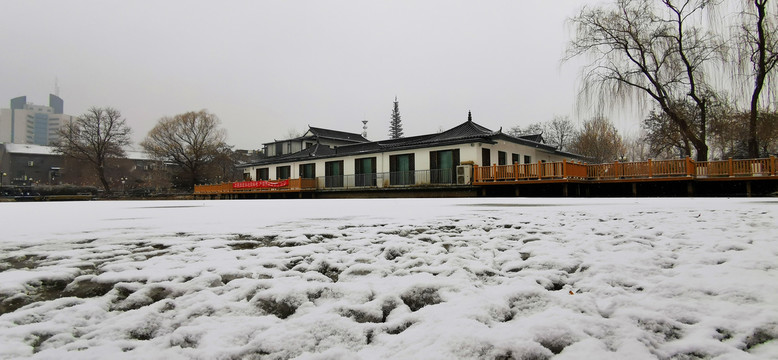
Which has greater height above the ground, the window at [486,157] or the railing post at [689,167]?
the window at [486,157]

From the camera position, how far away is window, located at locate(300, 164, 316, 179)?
25.9 meters

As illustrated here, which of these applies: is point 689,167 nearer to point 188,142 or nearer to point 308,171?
point 308,171

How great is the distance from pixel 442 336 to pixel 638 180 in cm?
1607

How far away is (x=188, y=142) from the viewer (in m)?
39.2

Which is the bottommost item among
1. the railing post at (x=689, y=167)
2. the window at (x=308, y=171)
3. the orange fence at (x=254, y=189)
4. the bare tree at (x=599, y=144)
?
the orange fence at (x=254, y=189)

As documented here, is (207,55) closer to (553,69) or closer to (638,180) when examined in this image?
(553,69)

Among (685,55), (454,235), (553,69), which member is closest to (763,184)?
(685,55)

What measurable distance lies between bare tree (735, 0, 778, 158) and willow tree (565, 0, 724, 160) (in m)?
2.59

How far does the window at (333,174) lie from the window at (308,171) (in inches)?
53.1

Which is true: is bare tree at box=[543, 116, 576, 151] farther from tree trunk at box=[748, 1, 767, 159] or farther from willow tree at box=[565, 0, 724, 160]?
tree trunk at box=[748, 1, 767, 159]

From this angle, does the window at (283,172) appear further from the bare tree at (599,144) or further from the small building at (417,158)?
the bare tree at (599,144)

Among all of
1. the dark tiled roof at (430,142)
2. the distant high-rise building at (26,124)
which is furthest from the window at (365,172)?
the distant high-rise building at (26,124)

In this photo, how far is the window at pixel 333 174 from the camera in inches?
942

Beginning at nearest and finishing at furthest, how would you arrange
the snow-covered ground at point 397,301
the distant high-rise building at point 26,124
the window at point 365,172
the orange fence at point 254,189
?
the snow-covered ground at point 397,301, the window at point 365,172, the orange fence at point 254,189, the distant high-rise building at point 26,124
